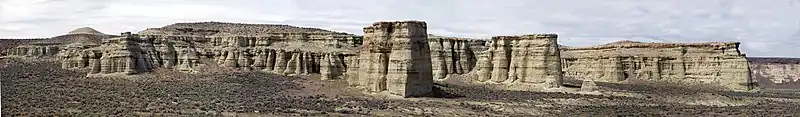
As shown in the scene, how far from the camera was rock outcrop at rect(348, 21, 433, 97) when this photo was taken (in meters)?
36.8

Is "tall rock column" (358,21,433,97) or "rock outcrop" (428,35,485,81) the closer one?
"tall rock column" (358,21,433,97)

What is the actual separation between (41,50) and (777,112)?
4829cm

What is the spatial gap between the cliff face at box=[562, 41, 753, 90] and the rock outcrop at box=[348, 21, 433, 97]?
30684 mm

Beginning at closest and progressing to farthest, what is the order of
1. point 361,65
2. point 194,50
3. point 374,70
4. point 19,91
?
point 19,91, point 374,70, point 361,65, point 194,50

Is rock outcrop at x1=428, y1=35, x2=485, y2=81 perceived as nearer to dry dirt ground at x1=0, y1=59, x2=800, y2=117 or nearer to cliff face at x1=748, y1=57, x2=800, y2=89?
dry dirt ground at x1=0, y1=59, x2=800, y2=117

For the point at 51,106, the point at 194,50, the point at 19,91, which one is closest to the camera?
the point at 51,106

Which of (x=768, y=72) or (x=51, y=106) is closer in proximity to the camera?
(x=51, y=106)

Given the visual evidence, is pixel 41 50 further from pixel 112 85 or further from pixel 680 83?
pixel 680 83

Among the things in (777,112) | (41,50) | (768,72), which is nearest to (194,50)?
(41,50)

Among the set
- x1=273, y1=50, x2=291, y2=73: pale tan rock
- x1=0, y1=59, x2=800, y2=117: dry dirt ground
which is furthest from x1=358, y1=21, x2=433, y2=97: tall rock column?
x1=273, y1=50, x2=291, y2=73: pale tan rock

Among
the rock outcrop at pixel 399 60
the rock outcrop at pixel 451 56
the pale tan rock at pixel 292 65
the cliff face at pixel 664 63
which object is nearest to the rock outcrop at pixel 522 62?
the rock outcrop at pixel 451 56

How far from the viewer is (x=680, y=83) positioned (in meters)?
62.2

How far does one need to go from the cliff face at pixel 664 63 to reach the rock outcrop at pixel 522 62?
15.6 meters

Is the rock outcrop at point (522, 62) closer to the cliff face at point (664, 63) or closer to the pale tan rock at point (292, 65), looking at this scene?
the pale tan rock at point (292, 65)
